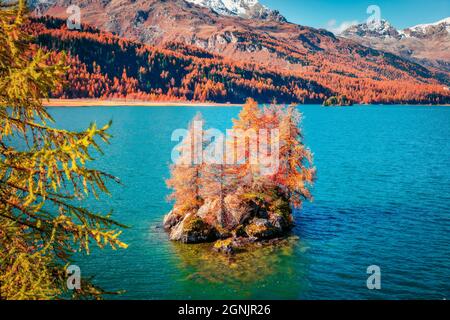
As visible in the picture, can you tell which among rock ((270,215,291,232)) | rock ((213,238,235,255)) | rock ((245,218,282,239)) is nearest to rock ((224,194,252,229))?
rock ((245,218,282,239))

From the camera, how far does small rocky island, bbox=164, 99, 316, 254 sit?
41.5 m

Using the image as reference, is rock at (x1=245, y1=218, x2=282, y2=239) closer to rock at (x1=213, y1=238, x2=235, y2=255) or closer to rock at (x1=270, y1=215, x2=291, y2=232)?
rock at (x1=270, y1=215, x2=291, y2=232)

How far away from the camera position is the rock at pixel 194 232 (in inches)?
1592

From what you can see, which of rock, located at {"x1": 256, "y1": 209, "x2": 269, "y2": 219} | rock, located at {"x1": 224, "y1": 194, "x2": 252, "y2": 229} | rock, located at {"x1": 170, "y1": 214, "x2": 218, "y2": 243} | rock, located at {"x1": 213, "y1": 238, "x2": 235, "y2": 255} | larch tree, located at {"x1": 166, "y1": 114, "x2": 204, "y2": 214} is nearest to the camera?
rock, located at {"x1": 213, "y1": 238, "x2": 235, "y2": 255}

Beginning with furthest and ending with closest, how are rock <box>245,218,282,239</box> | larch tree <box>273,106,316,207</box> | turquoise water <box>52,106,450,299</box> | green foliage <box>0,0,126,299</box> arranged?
larch tree <box>273,106,316,207</box> → rock <box>245,218,282,239</box> → turquoise water <box>52,106,450,299</box> → green foliage <box>0,0,126,299</box>

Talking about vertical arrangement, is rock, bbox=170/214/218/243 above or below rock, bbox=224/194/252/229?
below

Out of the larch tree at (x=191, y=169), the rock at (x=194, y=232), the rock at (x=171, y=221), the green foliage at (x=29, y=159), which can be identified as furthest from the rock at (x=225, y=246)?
the green foliage at (x=29, y=159)

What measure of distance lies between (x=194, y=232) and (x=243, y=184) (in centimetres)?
829

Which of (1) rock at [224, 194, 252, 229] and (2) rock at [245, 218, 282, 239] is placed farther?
(1) rock at [224, 194, 252, 229]

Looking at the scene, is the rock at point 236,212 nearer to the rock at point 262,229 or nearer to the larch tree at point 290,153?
the rock at point 262,229
